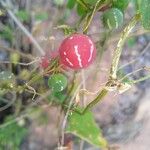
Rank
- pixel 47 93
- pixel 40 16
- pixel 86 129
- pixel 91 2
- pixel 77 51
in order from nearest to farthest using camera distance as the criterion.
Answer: pixel 77 51 < pixel 91 2 < pixel 86 129 < pixel 47 93 < pixel 40 16

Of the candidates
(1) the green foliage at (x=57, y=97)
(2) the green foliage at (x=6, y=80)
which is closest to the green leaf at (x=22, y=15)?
(1) the green foliage at (x=57, y=97)

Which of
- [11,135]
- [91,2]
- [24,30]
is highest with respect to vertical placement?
[24,30]

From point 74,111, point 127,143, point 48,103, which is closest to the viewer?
point 74,111

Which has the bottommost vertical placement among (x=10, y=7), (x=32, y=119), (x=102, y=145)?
(x=102, y=145)

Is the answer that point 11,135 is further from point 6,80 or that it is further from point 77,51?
point 77,51

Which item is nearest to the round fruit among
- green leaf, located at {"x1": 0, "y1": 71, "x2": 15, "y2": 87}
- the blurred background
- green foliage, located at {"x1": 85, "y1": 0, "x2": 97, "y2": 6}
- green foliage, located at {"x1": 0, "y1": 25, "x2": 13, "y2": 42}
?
green foliage, located at {"x1": 85, "y1": 0, "x2": 97, "y2": 6}

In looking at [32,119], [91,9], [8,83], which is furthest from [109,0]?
[32,119]

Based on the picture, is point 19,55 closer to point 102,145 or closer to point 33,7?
point 33,7

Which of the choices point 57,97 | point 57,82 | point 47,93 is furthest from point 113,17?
point 47,93
